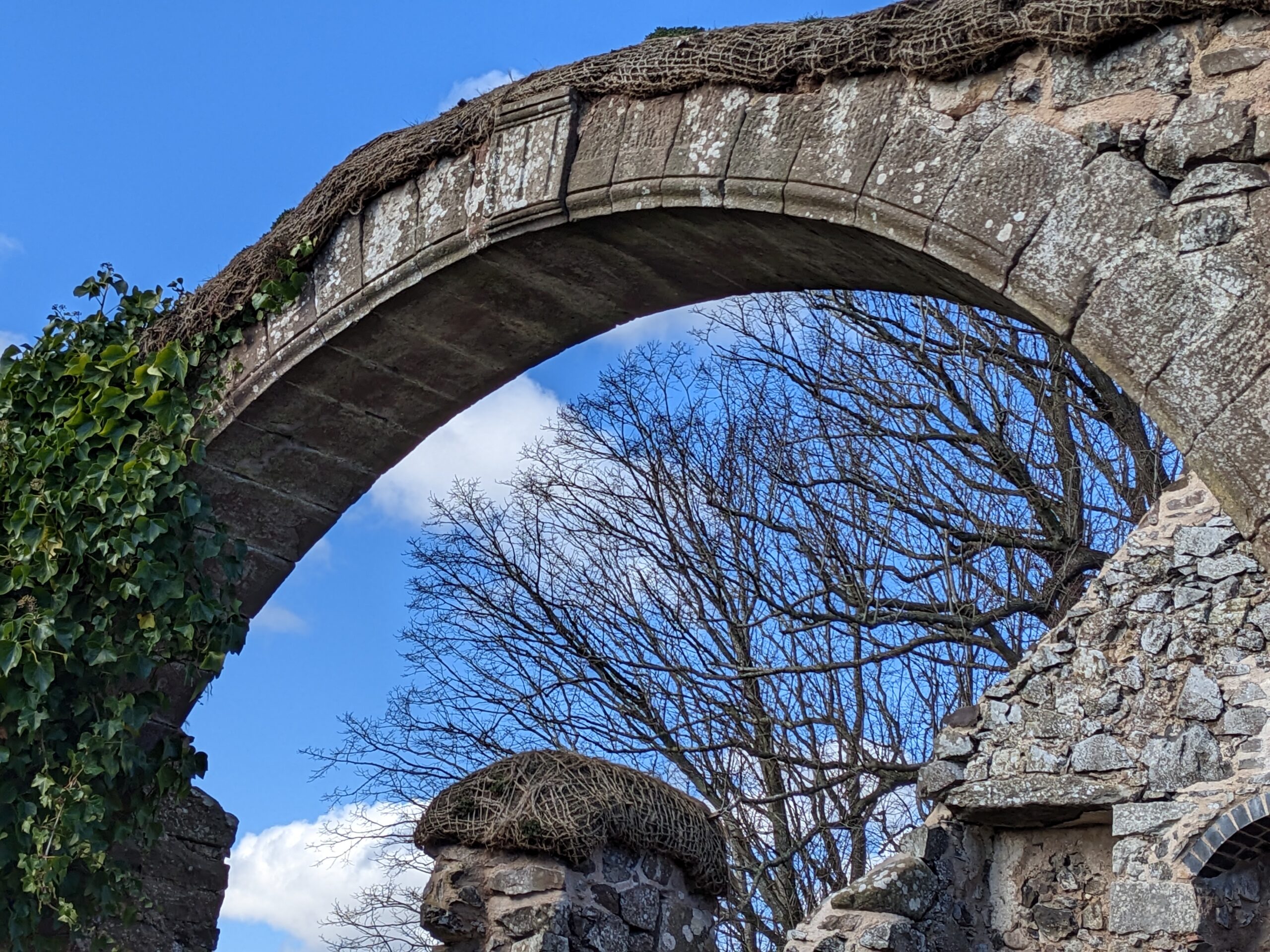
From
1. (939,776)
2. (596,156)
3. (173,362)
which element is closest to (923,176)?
(596,156)

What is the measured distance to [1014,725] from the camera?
6.45 m

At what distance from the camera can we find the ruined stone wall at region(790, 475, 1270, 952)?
5.71m

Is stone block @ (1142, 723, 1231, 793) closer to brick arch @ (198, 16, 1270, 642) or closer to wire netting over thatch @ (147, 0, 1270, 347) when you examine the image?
brick arch @ (198, 16, 1270, 642)

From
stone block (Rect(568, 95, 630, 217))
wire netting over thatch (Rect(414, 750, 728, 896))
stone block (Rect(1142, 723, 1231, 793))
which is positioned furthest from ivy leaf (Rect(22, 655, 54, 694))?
stone block (Rect(1142, 723, 1231, 793))

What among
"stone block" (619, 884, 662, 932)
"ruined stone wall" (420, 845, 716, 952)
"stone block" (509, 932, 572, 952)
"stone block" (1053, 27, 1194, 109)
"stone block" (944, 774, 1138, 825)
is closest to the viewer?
"stone block" (1053, 27, 1194, 109)

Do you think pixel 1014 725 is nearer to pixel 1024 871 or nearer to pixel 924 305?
pixel 1024 871

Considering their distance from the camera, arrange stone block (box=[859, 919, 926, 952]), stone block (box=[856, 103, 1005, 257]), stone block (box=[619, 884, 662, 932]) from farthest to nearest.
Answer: stone block (box=[859, 919, 926, 952]), stone block (box=[619, 884, 662, 932]), stone block (box=[856, 103, 1005, 257])

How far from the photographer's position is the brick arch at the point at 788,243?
7.06ft

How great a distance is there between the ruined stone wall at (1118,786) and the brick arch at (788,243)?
11.7 ft

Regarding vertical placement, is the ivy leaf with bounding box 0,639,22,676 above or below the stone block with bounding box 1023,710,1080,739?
below

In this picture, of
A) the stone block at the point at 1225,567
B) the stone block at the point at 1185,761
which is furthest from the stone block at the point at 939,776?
the stone block at the point at 1225,567

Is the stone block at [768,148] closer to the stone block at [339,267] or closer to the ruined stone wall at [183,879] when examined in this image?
the stone block at [339,267]

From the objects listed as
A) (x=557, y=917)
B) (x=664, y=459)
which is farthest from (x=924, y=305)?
(x=557, y=917)

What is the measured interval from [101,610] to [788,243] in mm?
2161
